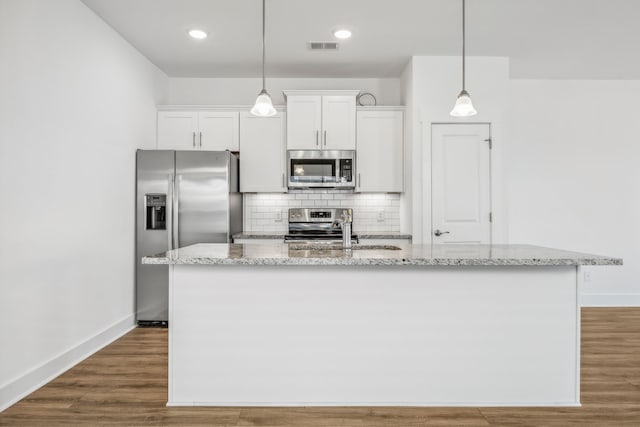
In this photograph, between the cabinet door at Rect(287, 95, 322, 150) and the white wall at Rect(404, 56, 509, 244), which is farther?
the cabinet door at Rect(287, 95, 322, 150)

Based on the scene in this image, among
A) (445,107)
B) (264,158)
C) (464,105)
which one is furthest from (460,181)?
(264,158)

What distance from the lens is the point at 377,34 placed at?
152 inches

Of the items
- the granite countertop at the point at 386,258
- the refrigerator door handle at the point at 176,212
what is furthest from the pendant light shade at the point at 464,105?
the refrigerator door handle at the point at 176,212

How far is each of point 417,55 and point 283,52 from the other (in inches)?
54.1

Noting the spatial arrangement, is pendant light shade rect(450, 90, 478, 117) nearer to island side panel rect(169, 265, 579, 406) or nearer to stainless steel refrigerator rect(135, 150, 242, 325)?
island side panel rect(169, 265, 579, 406)

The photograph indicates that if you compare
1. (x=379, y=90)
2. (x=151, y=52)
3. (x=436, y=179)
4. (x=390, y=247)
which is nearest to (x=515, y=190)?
(x=436, y=179)

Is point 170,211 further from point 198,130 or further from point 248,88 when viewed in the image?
point 248,88

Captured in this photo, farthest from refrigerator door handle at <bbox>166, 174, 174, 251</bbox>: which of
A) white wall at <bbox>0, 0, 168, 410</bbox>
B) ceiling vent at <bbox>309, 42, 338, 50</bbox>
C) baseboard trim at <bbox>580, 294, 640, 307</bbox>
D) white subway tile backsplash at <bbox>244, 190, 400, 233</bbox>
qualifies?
baseboard trim at <bbox>580, 294, 640, 307</bbox>

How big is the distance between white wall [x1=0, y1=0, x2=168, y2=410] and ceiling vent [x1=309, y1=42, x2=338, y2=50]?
1.76 meters

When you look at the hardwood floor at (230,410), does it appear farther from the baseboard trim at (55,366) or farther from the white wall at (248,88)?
the white wall at (248,88)

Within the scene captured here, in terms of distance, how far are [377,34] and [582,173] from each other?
3145 millimetres

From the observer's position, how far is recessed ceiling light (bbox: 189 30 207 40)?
3791mm

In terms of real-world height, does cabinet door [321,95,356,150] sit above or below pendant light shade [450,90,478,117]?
above

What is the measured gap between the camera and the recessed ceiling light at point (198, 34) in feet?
12.4
